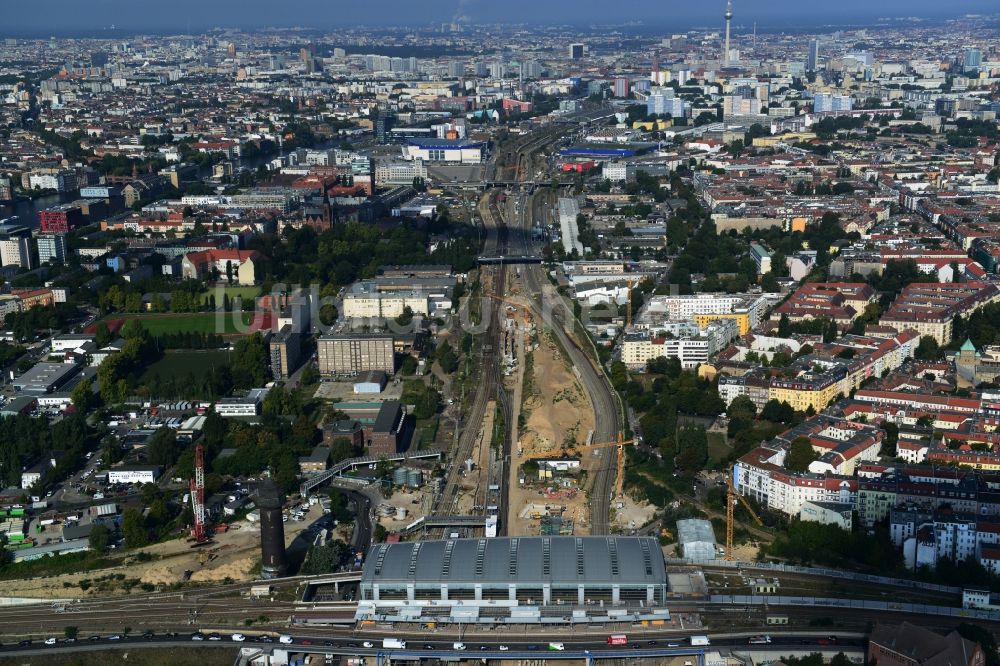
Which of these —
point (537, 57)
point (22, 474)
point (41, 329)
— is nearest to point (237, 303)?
point (41, 329)

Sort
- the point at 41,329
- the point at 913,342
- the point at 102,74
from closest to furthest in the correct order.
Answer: the point at 913,342, the point at 41,329, the point at 102,74

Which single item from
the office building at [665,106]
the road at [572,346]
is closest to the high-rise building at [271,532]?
the road at [572,346]

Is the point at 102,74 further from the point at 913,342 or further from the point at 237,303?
the point at 913,342

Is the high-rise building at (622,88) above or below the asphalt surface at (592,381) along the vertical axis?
above

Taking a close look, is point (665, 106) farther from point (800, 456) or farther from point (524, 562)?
point (524, 562)

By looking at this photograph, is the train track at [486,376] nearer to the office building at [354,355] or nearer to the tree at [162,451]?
the office building at [354,355]

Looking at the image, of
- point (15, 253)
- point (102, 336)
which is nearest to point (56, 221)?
point (15, 253)
